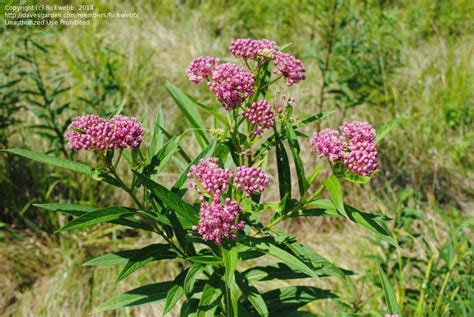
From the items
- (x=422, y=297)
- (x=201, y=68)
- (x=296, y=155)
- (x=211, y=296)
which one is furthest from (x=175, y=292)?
(x=422, y=297)

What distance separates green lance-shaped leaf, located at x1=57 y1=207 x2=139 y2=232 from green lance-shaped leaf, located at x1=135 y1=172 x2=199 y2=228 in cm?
11

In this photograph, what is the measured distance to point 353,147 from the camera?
1.52 meters

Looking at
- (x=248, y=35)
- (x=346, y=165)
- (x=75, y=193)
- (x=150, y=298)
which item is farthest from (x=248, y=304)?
(x=248, y=35)

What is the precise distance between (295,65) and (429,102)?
3.37 meters

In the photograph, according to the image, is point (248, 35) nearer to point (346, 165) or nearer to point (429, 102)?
point (429, 102)

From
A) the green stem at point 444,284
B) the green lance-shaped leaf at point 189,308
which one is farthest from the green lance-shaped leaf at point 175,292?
the green stem at point 444,284

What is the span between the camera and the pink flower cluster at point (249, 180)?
60.2 inches

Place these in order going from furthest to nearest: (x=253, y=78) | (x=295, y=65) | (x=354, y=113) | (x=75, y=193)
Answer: (x=354, y=113) < (x=75, y=193) < (x=295, y=65) < (x=253, y=78)

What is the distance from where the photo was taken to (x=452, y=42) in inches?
215

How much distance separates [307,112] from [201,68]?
301cm

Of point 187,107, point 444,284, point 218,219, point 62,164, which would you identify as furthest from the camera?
point 444,284

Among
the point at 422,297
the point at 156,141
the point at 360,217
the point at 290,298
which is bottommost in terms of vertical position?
the point at 422,297

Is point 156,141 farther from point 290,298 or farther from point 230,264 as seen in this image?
point 290,298

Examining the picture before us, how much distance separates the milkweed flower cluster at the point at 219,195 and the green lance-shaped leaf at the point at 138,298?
45cm
